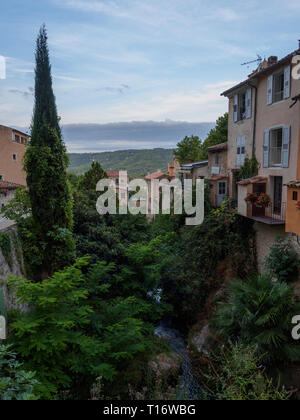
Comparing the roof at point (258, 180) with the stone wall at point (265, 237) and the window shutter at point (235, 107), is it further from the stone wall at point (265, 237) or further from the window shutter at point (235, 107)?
the window shutter at point (235, 107)

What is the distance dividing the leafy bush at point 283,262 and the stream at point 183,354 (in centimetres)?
556

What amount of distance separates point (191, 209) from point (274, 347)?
12.7 metres

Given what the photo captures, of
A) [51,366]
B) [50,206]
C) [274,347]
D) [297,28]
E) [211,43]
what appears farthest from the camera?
[211,43]

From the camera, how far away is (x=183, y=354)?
12.7 m

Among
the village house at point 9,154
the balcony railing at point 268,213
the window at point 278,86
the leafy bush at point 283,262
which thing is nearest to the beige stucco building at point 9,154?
the village house at point 9,154

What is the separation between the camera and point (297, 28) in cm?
1181

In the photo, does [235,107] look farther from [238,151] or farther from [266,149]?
[266,149]

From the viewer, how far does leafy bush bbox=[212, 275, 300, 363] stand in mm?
8805

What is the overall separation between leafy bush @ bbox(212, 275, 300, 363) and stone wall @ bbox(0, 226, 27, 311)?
743 cm

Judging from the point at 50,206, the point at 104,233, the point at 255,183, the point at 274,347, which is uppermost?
the point at 255,183

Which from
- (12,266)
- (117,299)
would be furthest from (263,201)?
(12,266)

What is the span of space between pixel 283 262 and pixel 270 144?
6536 millimetres
